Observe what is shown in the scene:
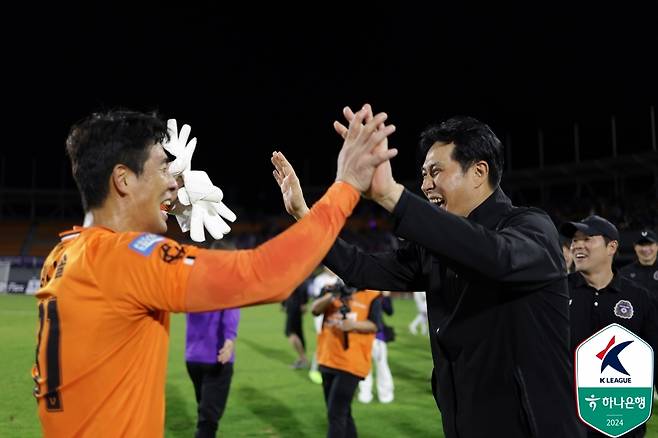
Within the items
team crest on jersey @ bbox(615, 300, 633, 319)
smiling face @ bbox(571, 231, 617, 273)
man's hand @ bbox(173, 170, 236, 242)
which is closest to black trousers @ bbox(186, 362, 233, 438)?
smiling face @ bbox(571, 231, 617, 273)

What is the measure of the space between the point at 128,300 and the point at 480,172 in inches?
65.6

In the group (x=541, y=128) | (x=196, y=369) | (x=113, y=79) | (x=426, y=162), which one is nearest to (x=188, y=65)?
(x=113, y=79)

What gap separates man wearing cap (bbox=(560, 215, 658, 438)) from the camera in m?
5.71

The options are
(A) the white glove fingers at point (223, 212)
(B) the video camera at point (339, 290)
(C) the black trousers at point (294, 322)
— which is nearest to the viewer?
(A) the white glove fingers at point (223, 212)

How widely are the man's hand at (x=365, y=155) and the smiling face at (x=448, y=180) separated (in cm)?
65

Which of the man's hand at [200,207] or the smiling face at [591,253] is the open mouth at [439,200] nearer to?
the man's hand at [200,207]

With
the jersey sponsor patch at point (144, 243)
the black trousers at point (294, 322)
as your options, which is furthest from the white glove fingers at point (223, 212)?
the black trousers at point (294, 322)

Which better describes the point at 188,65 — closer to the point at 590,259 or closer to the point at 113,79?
the point at 113,79

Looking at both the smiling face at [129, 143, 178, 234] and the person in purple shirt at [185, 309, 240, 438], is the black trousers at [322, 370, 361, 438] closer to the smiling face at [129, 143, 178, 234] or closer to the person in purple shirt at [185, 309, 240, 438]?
the person in purple shirt at [185, 309, 240, 438]

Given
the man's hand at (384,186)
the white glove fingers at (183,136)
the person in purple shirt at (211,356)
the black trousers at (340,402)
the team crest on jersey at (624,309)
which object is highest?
the white glove fingers at (183,136)

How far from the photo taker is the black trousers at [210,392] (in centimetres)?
702

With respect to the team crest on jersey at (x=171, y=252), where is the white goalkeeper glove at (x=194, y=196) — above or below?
above

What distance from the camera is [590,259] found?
580cm

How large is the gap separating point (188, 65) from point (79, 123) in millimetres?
56369
